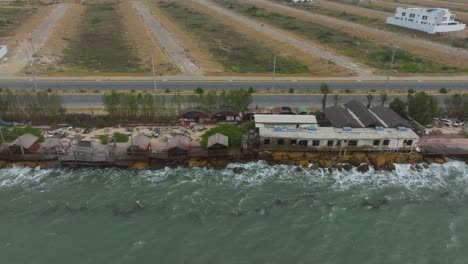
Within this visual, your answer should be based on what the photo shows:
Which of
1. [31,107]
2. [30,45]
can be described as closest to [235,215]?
[31,107]

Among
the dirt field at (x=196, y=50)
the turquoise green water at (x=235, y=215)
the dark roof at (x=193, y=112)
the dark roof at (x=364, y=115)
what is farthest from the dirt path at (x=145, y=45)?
the turquoise green water at (x=235, y=215)

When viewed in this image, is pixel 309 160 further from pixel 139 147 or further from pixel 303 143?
pixel 139 147

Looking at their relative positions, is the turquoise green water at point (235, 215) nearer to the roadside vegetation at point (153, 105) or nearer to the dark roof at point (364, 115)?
the dark roof at point (364, 115)

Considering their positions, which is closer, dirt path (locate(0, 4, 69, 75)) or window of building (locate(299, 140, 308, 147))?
window of building (locate(299, 140, 308, 147))

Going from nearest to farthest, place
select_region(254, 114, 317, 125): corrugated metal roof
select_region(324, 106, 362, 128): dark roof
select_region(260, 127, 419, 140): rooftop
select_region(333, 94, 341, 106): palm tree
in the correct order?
select_region(260, 127, 419, 140): rooftop
select_region(324, 106, 362, 128): dark roof
select_region(254, 114, 317, 125): corrugated metal roof
select_region(333, 94, 341, 106): palm tree

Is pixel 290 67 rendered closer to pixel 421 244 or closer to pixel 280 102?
pixel 280 102

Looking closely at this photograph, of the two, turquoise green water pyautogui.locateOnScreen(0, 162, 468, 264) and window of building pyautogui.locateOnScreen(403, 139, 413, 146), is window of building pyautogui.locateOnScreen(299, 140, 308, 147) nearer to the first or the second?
turquoise green water pyautogui.locateOnScreen(0, 162, 468, 264)

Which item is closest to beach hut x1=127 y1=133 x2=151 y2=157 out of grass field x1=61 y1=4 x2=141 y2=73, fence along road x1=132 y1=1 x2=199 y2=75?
fence along road x1=132 y1=1 x2=199 y2=75
